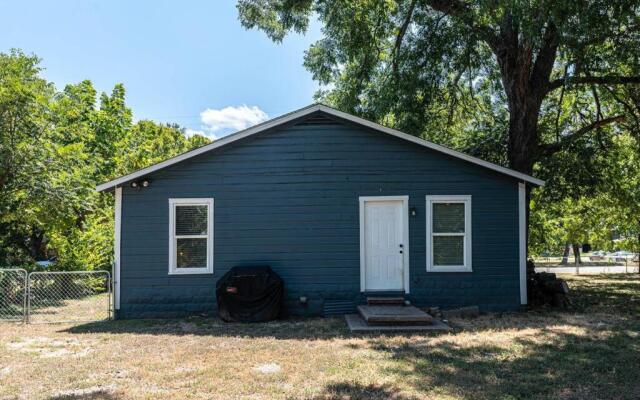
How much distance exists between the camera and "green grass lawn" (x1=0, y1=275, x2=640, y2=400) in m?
4.57

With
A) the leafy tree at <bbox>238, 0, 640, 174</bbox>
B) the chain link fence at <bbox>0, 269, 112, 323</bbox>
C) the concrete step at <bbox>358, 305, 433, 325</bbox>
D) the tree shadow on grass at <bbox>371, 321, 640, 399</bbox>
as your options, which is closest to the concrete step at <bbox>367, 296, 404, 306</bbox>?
the concrete step at <bbox>358, 305, 433, 325</bbox>

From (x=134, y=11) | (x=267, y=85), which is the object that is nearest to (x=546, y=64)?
(x=134, y=11)

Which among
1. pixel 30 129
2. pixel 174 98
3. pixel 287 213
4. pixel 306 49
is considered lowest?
pixel 287 213

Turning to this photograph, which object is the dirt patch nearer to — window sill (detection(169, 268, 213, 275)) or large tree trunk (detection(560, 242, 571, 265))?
window sill (detection(169, 268, 213, 275))

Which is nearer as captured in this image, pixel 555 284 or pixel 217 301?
pixel 217 301

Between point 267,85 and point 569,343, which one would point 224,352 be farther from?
point 267,85

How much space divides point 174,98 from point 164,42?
36.5 ft

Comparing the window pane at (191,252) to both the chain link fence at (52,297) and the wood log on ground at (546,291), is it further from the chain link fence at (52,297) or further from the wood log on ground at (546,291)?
the wood log on ground at (546,291)

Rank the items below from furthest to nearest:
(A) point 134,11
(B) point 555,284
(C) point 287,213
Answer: (A) point 134,11 → (B) point 555,284 → (C) point 287,213

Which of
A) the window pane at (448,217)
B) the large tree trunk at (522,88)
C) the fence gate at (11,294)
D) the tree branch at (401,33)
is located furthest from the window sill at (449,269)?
the fence gate at (11,294)

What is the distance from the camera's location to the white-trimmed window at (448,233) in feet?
30.0

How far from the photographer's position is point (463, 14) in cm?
1077

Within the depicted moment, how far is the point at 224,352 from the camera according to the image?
615 cm

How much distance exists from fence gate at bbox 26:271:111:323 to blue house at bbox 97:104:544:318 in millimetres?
1281
